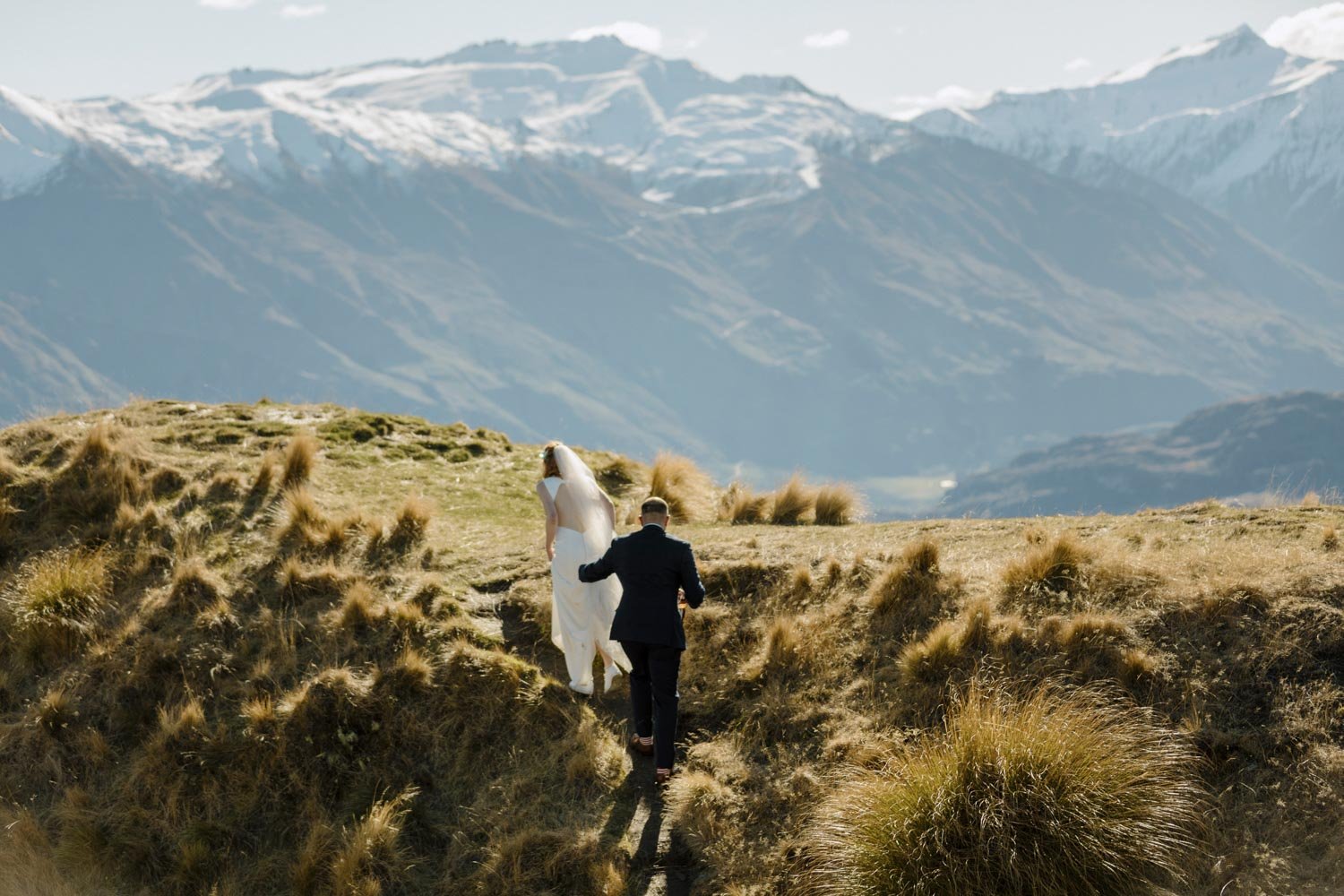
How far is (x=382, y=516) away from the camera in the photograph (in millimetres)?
15211

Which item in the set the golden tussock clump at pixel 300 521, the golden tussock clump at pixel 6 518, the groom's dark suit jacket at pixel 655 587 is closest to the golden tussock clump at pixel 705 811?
the groom's dark suit jacket at pixel 655 587

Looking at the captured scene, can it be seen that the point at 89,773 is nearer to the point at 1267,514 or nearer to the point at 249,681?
the point at 249,681

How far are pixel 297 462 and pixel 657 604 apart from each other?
8.57 meters

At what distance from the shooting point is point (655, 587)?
10.1m

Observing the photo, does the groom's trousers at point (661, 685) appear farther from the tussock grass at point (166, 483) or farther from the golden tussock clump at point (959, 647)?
the tussock grass at point (166, 483)

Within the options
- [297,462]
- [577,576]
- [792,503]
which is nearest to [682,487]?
[792,503]

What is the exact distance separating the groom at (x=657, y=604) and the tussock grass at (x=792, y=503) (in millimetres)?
7777

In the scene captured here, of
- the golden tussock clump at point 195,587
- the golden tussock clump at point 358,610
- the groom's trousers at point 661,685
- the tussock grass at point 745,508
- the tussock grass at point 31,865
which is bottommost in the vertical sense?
the tussock grass at point 31,865

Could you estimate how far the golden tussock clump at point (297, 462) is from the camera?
643 inches

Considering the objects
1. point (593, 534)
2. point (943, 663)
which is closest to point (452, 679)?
point (593, 534)

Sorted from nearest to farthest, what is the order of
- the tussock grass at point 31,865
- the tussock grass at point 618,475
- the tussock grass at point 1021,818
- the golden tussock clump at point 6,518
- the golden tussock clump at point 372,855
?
1. the tussock grass at point 1021,818
2. the golden tussock clump at point 372,855
3. the tussock grass at point 31,865
4. the golden tussock clump at point 6,518
5. the tussock grass at point 618,475

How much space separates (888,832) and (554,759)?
144 inches

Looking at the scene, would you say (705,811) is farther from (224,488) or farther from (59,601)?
(224,488)

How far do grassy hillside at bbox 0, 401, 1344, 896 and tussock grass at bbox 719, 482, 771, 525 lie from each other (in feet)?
8.77
